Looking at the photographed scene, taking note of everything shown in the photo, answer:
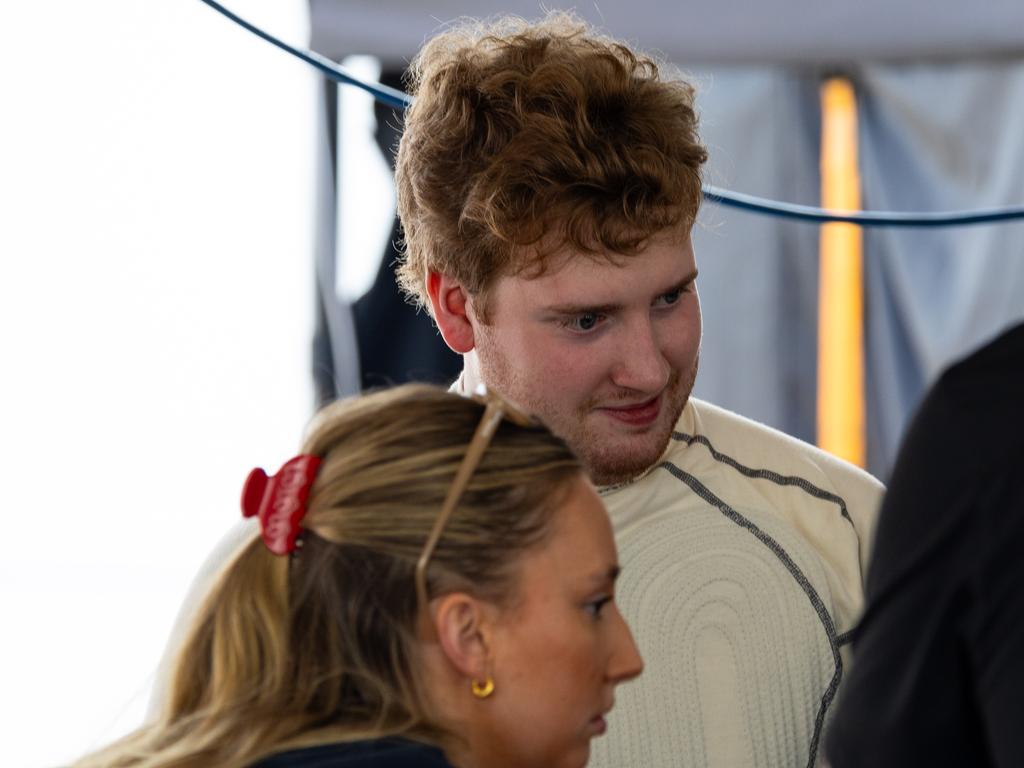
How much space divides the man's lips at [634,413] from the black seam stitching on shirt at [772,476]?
11cm

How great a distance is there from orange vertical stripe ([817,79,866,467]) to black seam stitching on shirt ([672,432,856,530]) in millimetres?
1198

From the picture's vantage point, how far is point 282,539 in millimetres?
1166

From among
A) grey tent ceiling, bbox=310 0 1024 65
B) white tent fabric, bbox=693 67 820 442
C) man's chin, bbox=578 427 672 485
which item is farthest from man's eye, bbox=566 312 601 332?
white tent fabric, bbox=693 67 820 442

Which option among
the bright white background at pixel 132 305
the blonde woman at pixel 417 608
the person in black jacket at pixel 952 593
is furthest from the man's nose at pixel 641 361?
the bright white background at pixel 132 305

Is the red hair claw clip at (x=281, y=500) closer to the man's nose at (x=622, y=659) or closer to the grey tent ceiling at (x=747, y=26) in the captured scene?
the man's nose at (x=622, y=659)

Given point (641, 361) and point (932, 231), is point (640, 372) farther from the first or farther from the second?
point (932, 231)

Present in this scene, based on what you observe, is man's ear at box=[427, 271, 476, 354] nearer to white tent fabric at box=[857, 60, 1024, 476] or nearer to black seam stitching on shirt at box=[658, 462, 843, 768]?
black seam stitching on shirt at box=[658, 462, 843, 768]

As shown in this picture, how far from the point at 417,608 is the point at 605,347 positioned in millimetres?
444

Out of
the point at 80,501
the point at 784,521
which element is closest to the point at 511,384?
the point at 784,521

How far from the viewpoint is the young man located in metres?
1.49

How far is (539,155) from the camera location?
152cm

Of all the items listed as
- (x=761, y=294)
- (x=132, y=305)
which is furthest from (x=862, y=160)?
(x=132, y=305)

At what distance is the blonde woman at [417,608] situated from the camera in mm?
1145

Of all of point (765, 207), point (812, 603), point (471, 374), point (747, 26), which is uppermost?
point (747, 26)
